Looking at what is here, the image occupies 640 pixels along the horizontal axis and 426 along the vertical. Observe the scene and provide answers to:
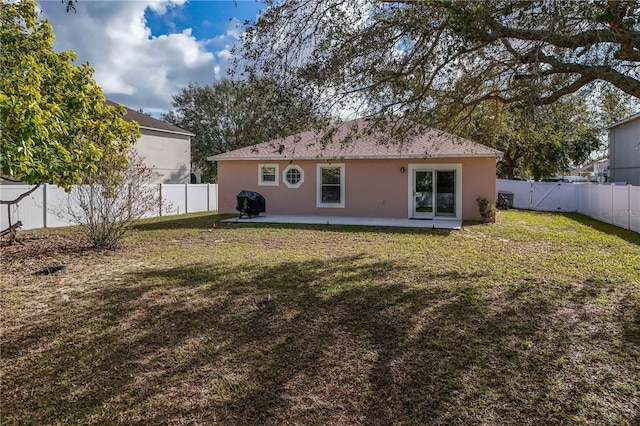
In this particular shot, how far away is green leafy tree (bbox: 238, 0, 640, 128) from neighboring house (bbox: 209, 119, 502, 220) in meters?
6.02

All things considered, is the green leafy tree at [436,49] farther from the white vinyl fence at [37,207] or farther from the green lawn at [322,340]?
the white vinyl fence at [37,207]

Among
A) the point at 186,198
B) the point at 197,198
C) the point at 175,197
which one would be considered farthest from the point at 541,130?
the point at 197,198

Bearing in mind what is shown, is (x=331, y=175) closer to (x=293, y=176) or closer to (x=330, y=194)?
(x=330, y=194)

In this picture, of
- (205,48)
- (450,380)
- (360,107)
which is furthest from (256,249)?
(450,380)

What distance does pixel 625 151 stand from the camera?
73.3 ft

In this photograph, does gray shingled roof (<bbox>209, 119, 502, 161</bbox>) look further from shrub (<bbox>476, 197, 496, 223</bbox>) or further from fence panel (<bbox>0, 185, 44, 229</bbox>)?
fence panel (<bbox>0, 185, 44, 229</bbox>)

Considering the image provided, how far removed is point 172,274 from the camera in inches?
267

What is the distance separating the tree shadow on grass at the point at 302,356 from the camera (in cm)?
299

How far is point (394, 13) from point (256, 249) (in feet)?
18.9

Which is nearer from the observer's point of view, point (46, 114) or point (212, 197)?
point (46, 114)

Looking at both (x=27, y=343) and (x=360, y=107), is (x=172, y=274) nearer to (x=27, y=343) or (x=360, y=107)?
(x=27, y=343)

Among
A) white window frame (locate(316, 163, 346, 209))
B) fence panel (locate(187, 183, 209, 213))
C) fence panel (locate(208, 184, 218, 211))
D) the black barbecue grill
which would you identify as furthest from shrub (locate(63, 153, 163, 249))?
fence panel (locate(208, 184, 218, 211))

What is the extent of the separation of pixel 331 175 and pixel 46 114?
38.0ft

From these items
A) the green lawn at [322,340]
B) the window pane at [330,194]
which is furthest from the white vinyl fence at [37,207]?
the window pane at [330,194]
